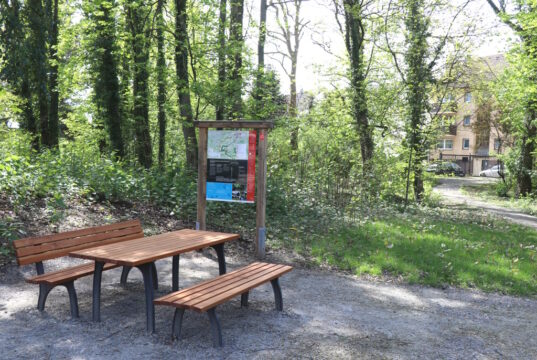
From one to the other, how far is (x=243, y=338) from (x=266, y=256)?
3.81 meters

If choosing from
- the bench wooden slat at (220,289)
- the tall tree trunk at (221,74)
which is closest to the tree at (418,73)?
the tall tree trunk at (221,74)

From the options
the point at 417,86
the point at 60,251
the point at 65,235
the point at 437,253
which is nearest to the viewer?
the point at 60,251

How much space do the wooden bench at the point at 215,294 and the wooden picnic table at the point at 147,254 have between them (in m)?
0.41

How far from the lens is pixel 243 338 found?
4.39 m

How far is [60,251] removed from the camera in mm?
5129

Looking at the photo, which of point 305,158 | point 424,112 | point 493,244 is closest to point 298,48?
point 424,112

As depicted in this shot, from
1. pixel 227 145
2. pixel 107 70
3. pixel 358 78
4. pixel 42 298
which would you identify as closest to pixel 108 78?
pixel 107 70

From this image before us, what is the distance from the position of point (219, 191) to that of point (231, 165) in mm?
491

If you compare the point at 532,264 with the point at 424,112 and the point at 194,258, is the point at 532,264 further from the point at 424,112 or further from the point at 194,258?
the point at 424,112

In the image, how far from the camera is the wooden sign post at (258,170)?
7.78m

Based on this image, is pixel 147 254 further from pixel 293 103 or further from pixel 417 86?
pixel 293 103

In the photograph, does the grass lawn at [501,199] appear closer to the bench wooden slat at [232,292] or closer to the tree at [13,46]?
the bench wooden slat at [232,292]

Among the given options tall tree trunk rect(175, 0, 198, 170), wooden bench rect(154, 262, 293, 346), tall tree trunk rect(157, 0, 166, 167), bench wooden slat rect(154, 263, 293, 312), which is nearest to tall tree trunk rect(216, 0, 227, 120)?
tall tree trunk rect(175, 0, 198, 170)

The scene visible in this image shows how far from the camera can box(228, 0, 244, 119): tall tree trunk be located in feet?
38.6
